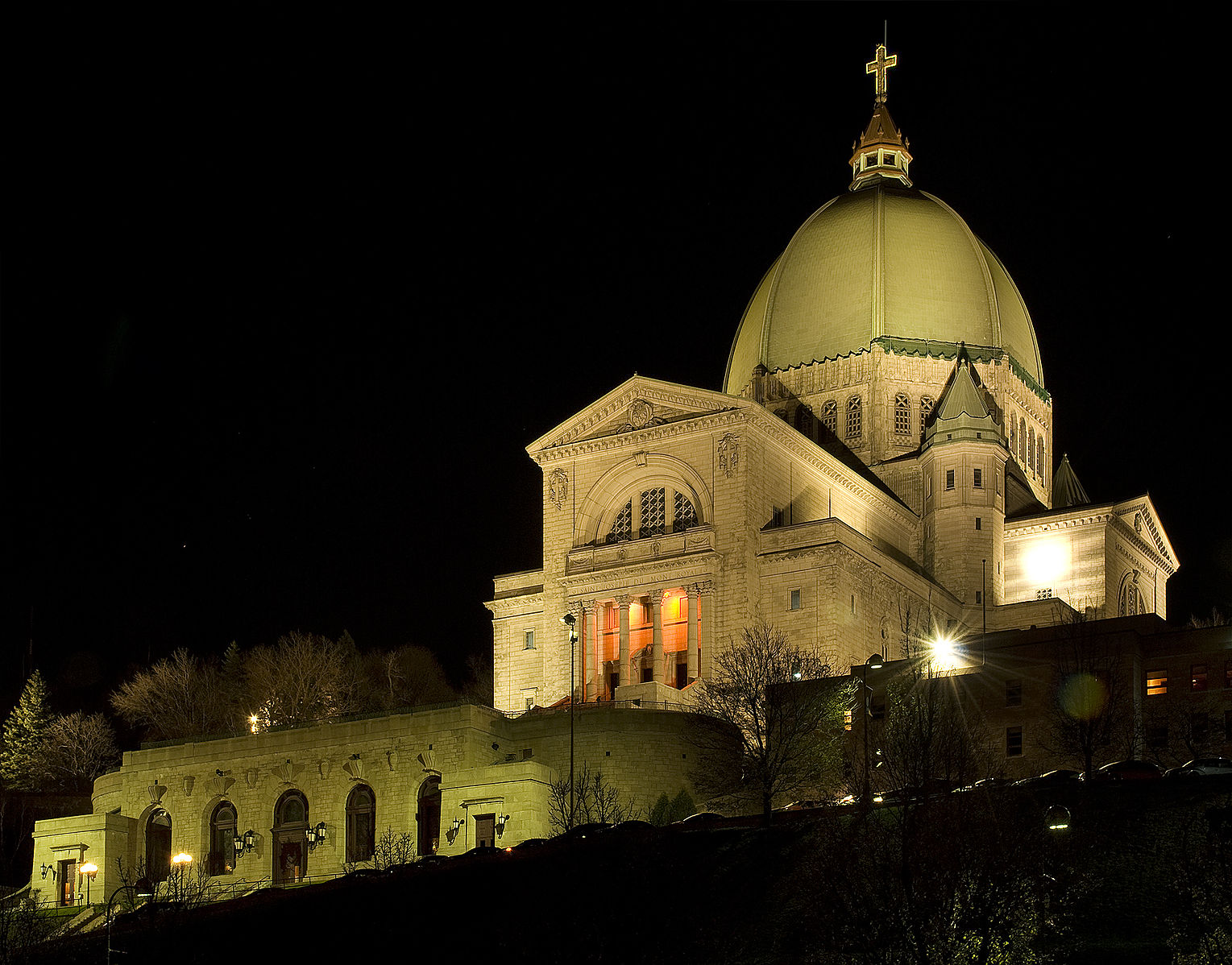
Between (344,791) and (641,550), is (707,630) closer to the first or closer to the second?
(641,550)

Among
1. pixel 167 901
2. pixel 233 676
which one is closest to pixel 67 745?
pixel 233 676

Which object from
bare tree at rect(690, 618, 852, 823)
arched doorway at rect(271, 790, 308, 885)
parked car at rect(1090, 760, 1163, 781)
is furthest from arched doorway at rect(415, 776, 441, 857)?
parked car at rect(1090, 760, 1163, 781)

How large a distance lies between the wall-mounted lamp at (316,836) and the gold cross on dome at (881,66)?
73.2 metres

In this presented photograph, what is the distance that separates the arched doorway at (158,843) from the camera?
86688 millimetres

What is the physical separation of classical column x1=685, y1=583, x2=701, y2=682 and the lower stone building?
9.08m

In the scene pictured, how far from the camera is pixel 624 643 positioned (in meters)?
98.5

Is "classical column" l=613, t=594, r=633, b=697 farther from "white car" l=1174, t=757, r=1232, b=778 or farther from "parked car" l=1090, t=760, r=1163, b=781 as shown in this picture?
"white car" l=1174, t=757, r=1232, b=778

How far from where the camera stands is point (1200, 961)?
50.8m

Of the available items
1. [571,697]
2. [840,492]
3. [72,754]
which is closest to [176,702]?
[72,754]

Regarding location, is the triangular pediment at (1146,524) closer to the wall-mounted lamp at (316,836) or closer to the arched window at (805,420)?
the arched window at (805,420)

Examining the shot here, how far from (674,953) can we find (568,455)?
163 feet

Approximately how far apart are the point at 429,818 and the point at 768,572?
22229 millimetres

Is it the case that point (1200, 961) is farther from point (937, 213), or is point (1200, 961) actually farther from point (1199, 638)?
point (937, 213)

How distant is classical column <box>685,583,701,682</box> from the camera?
319 ft
